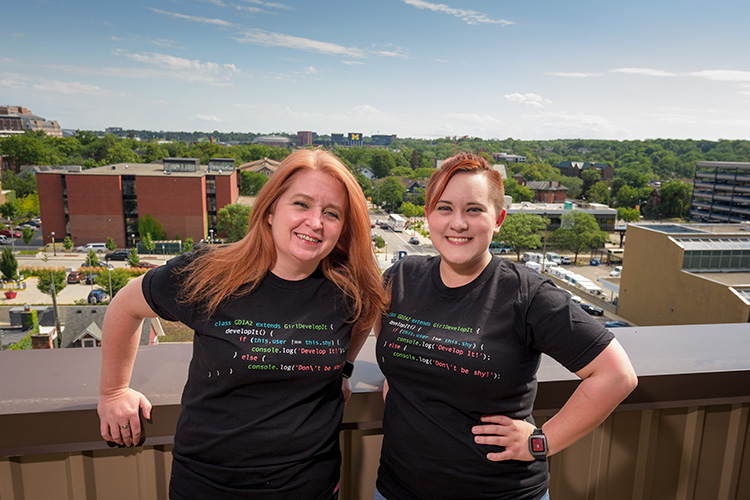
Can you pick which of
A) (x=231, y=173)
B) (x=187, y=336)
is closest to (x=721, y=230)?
(x=187, y=336)

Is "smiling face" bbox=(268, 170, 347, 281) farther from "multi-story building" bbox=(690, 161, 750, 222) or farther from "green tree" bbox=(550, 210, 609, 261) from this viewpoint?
"multi-story building" bbox=(690, 161, 750, 222)

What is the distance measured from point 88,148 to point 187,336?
4507 cm

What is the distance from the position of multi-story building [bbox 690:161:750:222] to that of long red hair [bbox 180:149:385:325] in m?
35.1

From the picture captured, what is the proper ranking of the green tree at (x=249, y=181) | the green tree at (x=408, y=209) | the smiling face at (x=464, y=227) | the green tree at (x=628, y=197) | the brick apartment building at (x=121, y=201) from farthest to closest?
1. the green tree at (x=628, y=197)
2. the green tree at (x=408, y=209)
3. the green tree at (x=249, y=181)
4. the brick apartment building at (x=121, y=201)
5. the smiling face at (x=464, y=227)

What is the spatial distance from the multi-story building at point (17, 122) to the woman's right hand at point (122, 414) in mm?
67140

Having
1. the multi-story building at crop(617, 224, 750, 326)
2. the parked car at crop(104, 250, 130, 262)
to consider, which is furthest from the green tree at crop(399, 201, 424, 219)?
the multi-story building at crop(617, 224, 750, 326)

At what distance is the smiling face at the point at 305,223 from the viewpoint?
0.86 metres

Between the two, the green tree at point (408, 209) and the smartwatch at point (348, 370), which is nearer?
the smartwatch at point (348, 370)

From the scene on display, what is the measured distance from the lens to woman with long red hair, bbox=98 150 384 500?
789 mm

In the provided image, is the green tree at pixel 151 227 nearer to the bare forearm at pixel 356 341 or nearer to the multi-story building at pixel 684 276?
the multi-story building at pixel 684 276

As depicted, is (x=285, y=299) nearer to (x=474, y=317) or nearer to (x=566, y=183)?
(x=474, y=317)

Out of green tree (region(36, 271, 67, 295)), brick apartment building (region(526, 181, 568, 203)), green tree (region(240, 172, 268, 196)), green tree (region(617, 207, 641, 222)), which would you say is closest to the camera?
green tree (region(36, 271, 67, 295))

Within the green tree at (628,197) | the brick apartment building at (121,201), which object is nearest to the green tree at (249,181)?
the brick apartment building at (121,201)

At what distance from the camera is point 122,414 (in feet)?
2.66
